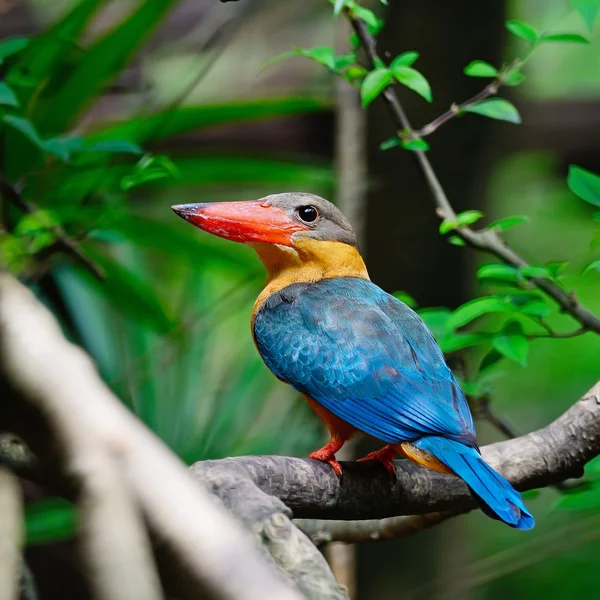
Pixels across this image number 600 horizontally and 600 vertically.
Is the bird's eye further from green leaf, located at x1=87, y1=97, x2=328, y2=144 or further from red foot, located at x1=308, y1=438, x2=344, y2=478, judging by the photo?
green leaf, located at x1=87, y1=97, x2=328, y2=144

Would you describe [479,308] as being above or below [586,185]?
below

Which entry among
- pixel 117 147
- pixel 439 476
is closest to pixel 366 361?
pixel 439 476

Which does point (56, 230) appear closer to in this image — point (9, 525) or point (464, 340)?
point (464, 340)

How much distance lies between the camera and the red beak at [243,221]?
1.89 meters

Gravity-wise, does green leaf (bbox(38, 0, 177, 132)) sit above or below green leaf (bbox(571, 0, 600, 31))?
below

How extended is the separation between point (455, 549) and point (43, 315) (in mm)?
2935

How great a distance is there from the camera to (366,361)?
1.74 meters

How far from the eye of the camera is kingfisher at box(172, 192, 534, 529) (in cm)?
159

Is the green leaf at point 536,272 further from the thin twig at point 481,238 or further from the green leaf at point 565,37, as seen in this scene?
the green leaf at point 565,37

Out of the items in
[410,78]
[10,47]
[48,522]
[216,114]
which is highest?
[10,47]

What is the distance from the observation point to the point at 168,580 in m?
0.48

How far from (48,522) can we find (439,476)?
4.68 feet

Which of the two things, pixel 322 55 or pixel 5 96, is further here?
pixel 322 55

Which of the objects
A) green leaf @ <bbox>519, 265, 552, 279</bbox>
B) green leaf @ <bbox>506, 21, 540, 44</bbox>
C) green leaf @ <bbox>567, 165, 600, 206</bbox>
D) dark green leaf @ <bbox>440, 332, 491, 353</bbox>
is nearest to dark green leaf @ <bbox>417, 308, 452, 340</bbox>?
dark green leaf @ <bbox>440, 332, 491, 353</bbox>
